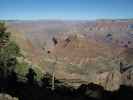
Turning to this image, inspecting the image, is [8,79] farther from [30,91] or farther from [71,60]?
[71,60]

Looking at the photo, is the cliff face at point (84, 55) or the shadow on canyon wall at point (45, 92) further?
the cliff face at point (84, 55)

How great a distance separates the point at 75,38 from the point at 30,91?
206ft

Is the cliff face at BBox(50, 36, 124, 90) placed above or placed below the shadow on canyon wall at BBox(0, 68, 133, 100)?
below

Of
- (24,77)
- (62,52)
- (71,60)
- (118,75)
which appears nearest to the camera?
(24,77)

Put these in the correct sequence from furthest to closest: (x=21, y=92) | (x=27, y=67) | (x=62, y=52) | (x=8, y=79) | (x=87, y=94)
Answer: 1. (x=62, y=52)
2. (x=27, y=67)
3. (x=8, y=79)
4. (x=87, y=94)
5. (x=21, y=92)

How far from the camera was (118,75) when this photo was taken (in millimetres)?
32062

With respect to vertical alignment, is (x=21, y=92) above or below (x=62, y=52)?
above

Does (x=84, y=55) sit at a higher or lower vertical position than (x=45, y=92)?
lower

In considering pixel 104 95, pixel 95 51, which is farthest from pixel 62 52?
pixel 104 95

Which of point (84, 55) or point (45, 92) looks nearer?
point (45, 92)

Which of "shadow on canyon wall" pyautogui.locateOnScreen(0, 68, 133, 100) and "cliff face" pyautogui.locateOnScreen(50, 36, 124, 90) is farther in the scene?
"cliff face" pyautogui.locateOnScreen(50, 36, 124, 90)

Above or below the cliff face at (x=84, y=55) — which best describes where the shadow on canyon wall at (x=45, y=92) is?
above

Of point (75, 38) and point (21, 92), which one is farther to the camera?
point (75, 38)

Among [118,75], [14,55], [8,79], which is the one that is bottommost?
[118,75]
